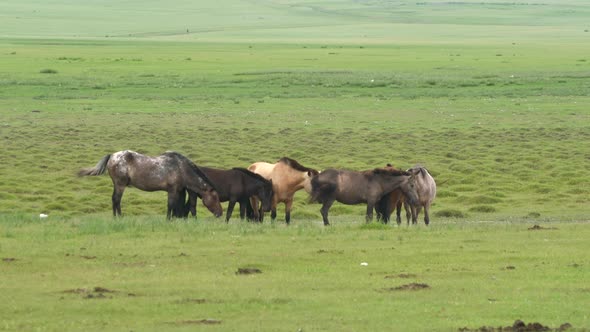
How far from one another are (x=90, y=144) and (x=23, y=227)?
614 inches

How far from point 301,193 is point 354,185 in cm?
667

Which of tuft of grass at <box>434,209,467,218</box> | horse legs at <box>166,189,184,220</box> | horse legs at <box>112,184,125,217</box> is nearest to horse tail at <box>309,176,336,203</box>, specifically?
horse legs at <box>166,189,184,220</box>

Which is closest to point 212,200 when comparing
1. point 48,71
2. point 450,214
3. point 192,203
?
point 192,203

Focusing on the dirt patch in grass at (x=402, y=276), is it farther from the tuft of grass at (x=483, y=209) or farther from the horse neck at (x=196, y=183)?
the tuft of grass at (x=483, y=209)

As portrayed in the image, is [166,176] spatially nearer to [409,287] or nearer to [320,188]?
[320,188]

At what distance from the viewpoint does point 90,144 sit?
33312 millimetres

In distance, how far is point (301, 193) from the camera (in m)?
26.6

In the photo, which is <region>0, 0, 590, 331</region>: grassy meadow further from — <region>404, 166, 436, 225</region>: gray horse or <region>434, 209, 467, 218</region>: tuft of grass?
<region>404, 166, 436, 225</region>: gray horse

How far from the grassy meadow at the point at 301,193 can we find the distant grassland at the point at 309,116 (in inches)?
4.5

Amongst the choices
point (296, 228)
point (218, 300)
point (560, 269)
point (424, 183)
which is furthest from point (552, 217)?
point (218, 300)

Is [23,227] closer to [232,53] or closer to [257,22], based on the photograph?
[232,53]

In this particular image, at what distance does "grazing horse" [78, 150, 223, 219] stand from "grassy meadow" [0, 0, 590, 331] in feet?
2.40

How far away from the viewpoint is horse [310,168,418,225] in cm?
2000

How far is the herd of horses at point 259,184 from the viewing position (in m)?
20.0
